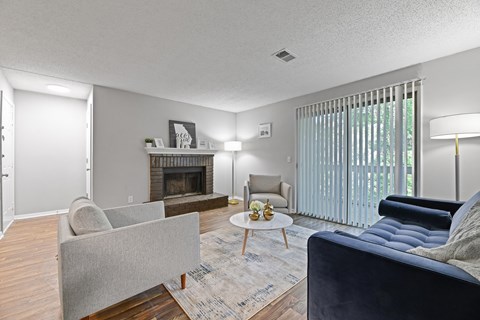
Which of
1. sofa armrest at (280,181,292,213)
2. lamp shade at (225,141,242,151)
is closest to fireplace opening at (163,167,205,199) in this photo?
lamp shade at (225,141,242,151)

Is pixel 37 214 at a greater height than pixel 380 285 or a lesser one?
lesser

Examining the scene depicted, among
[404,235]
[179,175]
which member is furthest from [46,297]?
[179,175]

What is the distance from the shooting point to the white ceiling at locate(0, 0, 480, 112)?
1.72 metres

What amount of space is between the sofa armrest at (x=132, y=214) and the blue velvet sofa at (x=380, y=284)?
167cm

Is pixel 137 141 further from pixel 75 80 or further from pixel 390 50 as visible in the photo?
pixel 390 50

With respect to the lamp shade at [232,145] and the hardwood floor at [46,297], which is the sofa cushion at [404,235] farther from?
the lamp shade at [232,145]

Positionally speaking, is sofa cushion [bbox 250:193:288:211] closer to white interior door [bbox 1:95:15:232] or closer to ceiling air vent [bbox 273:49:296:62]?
ceiling air vent [bbox 273:49:296:62]

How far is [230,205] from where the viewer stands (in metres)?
4.91

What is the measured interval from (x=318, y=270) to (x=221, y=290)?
0.96 m

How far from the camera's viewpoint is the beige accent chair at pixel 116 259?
1.20 meters

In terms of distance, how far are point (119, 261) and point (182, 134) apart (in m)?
3.55

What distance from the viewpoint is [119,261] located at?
1.36 m

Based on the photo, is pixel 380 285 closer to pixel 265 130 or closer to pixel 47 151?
pixel 265 130

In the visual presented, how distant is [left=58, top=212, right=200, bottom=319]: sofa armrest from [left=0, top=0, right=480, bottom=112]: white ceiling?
1.79m
